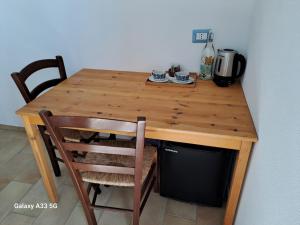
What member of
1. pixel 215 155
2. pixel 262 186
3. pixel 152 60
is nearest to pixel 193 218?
pixel 215 155

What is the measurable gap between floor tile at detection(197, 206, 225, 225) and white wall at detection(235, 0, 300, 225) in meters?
0.36

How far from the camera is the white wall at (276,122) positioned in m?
0.62

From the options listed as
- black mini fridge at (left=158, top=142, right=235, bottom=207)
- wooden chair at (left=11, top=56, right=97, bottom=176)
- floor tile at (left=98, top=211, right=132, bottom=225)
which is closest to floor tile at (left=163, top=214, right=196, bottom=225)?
black mini fridge at (left=158, top=142, right=235, bottom=207)

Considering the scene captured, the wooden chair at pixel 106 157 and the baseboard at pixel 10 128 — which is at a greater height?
the wooden chair at pixel 106 157

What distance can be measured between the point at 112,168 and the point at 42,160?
0.62m

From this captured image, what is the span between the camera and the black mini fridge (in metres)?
1.27

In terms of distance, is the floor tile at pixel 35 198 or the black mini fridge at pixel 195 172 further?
the floor tile at pixel 35 198

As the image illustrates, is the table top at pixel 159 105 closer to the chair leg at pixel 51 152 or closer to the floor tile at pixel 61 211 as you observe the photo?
the chair leg at pixel 51 152

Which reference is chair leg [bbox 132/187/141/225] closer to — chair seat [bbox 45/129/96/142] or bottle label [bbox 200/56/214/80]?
chair seat [bbox 45/129/96/142]

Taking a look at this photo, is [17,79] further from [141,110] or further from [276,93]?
[276,93]

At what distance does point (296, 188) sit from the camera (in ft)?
1.87

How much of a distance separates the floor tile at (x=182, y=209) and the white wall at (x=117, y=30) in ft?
3.28

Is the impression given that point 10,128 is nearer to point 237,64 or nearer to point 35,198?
point 35,198

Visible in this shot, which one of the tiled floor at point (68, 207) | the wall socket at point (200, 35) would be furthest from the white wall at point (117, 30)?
the tiled floor at point (68, 207)
